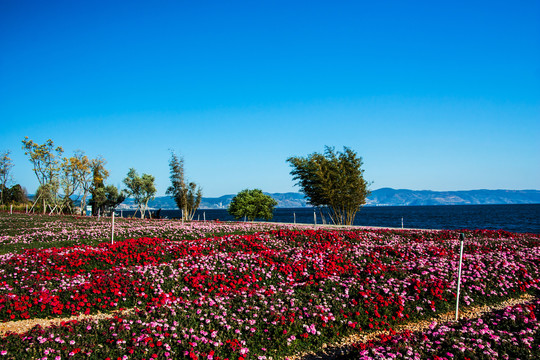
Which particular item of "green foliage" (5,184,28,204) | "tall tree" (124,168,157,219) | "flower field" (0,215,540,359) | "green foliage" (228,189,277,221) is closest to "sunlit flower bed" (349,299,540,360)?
"flower field" (0,215,540,359)

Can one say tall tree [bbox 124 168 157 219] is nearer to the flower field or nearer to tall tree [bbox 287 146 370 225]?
tall tree [bbox 287 146 370 225]

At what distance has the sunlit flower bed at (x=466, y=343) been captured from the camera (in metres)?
6.68

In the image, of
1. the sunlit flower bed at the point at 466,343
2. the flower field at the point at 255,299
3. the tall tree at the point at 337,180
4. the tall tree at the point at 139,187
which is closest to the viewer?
the sunlit flower bed at the point at 466,343

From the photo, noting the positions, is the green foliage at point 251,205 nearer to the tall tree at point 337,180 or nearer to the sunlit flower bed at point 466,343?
the tall tree at point 337,180

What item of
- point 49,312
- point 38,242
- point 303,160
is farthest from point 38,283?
point 303,160

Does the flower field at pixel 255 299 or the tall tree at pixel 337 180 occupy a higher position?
the tall tree at pixel 337 180

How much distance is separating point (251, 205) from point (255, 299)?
4260 centimetres

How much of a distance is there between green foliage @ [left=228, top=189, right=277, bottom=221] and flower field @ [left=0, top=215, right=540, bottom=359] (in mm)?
34802

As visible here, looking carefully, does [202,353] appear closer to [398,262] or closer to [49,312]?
[49,312]

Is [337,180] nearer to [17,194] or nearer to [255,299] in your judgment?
[255,299]

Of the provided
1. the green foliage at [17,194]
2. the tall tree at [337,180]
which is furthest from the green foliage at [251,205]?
the green foliage at [17,194]

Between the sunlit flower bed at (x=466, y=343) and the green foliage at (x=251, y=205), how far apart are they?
44.6m

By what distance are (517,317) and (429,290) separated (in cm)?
255

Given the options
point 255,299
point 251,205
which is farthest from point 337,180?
point 255,299
